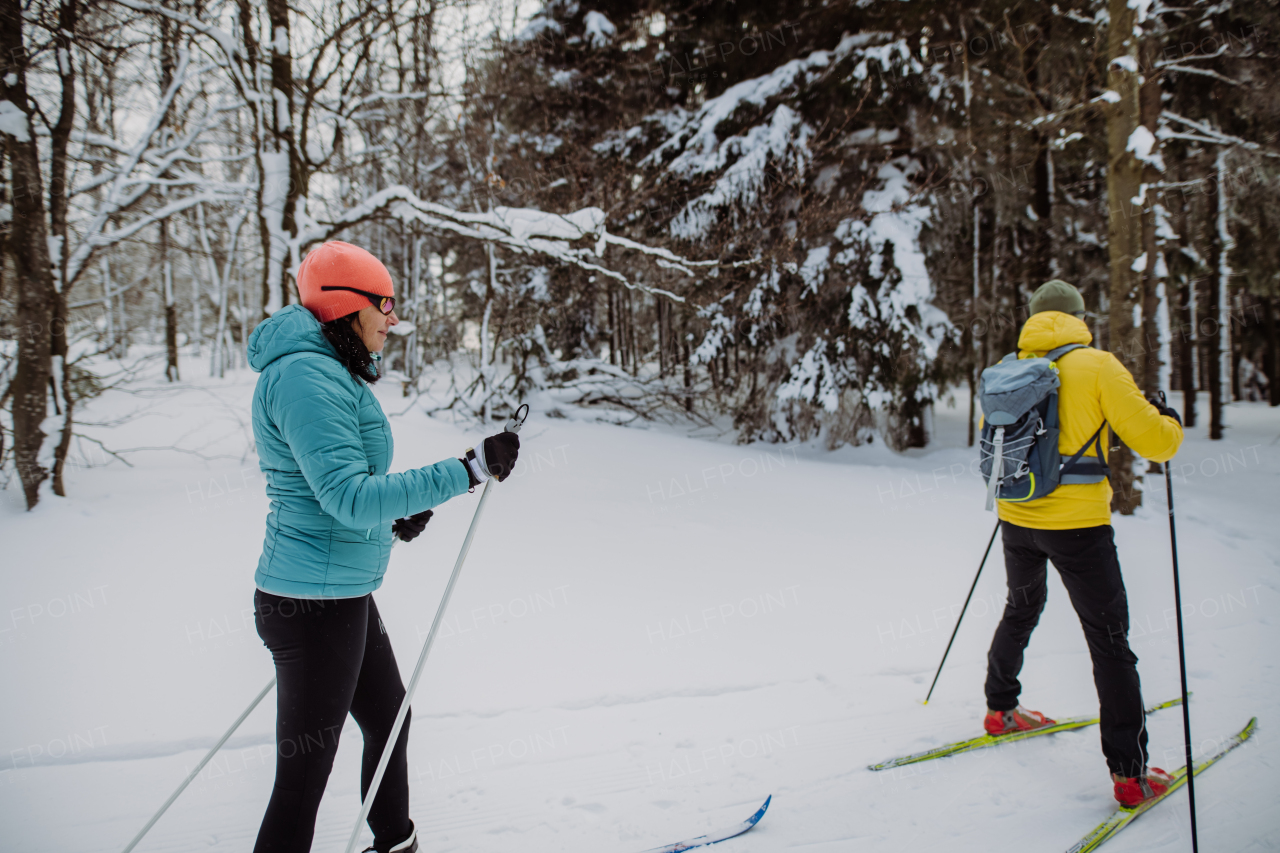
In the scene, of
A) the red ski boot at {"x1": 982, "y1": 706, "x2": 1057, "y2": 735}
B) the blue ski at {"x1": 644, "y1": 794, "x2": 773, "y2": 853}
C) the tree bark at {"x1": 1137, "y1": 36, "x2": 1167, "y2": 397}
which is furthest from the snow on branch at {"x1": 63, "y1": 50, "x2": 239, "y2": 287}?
the tree bark at {"x1": 1137, "y1": 36, "x2": 1167, "y2": 397}

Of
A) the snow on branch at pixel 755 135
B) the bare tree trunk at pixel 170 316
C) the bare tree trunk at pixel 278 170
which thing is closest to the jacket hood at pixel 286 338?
the bare tree trunk at pixel 278 170

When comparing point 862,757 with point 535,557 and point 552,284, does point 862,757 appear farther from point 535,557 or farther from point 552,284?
point 552,284

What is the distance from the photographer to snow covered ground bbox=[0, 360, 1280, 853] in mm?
2422

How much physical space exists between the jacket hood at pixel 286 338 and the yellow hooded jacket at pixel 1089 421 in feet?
8.75

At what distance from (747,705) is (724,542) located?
2.18 m

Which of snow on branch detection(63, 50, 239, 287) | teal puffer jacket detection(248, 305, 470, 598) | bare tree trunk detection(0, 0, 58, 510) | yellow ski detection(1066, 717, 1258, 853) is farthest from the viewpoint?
snow on branch detection(63, 50, 239, 287)

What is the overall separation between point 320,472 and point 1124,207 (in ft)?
25.3

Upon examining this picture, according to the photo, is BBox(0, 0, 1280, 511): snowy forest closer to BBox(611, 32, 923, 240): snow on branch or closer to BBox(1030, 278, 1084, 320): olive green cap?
BBox(611, 32, 923, 240): snow on branch

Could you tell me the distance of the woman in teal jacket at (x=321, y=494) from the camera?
4.82 ft

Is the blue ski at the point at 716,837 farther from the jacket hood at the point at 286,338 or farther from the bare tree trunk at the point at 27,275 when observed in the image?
the bare tree trunk at the point at 27,275

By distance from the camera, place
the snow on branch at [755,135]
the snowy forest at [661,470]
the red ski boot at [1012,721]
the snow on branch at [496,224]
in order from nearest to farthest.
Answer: the snowy forest at [661,470], the red ski boot at [1012,721], the snow on branch at [496,224], the snow on branch at [755,135]

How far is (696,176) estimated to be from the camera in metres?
8.93

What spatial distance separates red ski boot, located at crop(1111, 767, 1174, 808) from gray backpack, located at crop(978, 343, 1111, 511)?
1.11 m

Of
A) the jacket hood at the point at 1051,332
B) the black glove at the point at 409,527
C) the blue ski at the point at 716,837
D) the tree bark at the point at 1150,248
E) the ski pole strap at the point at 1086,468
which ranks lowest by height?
the blue ski at the point at 716,837
